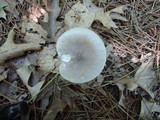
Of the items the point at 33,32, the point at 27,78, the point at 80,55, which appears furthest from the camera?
the point at 33,32

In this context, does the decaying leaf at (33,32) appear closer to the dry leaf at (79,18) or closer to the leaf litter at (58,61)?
the leaf litter at (58,61)

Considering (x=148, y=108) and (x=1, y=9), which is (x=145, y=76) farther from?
(x=1, y=9)

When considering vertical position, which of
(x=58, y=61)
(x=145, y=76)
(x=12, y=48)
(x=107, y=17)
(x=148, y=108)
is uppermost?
(x=107, y=17)

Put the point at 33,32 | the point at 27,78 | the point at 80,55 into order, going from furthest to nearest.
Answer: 1. the point at 33,32
2. the point at 27,78
3. the point at 80,55

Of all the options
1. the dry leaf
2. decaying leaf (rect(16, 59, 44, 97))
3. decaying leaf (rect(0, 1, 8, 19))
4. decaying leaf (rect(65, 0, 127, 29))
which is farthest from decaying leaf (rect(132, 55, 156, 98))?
decaying leaf (rect(0, 1, 8, 19))

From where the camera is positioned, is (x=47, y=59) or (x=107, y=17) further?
(x=107, y=17)

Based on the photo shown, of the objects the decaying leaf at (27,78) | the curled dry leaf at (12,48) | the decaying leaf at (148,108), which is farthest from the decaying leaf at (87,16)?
the decaying leaf at (148,108)

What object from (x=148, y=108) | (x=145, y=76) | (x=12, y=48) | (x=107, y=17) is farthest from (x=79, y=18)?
(x=148, y=108)
